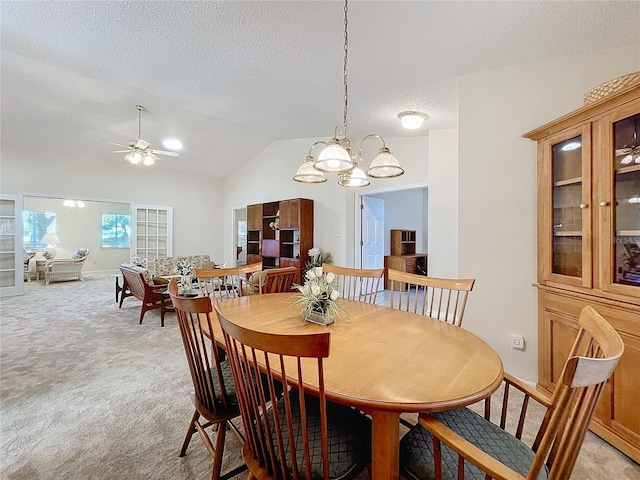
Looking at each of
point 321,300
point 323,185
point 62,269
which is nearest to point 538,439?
point 321,300

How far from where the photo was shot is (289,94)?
132 inches

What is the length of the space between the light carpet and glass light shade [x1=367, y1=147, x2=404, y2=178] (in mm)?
1832

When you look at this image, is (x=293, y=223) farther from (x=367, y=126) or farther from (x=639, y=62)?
(x=639, y=62)

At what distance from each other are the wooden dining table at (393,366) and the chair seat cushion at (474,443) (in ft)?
0.45

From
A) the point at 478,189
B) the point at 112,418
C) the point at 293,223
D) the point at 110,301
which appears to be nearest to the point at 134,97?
the point at 293,223

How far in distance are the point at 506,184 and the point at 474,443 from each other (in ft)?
6.73

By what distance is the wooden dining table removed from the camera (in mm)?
926

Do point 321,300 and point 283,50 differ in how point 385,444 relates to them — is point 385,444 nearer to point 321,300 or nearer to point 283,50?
point 321,300

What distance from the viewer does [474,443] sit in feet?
3.59

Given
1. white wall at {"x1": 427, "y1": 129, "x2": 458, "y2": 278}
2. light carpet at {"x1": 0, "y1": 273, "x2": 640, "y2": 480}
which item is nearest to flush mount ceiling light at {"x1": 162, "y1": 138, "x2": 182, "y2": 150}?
light carpet at {"x1": 0, "y1": 273, "x2": 640, "y2": 480}

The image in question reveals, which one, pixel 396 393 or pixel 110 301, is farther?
pixel 110 301

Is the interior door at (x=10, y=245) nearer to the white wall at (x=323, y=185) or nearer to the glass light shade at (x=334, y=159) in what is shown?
the white wall at (x=323, y=185)

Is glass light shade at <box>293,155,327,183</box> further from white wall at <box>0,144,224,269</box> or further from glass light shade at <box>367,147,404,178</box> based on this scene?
white wall at <box>0,144,224,269</box>

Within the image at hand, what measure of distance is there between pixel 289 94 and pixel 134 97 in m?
2.52
